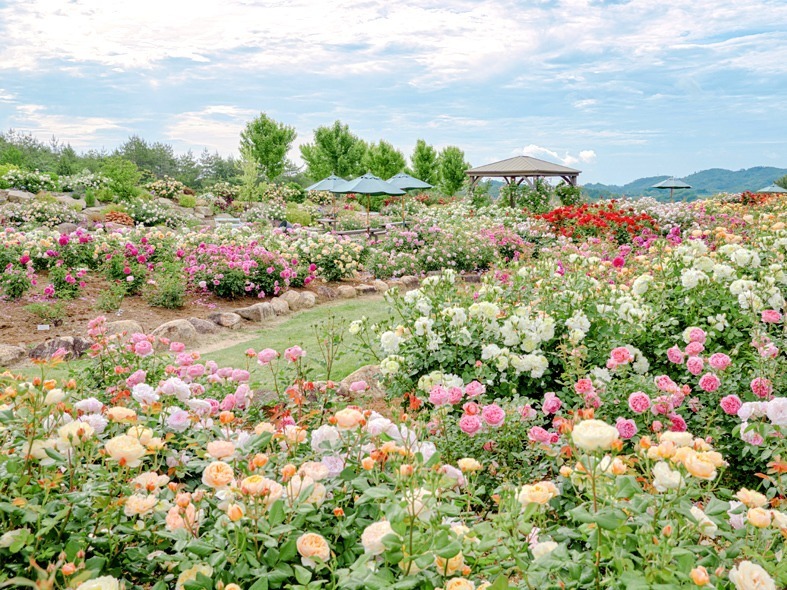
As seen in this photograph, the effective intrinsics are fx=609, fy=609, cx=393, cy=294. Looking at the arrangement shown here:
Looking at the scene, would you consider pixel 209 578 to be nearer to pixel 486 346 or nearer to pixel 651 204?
pixel 486 346

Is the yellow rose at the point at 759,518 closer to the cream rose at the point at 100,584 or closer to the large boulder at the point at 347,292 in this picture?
the cream rose at the point at 100,584

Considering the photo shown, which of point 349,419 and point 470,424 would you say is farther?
point 470,424

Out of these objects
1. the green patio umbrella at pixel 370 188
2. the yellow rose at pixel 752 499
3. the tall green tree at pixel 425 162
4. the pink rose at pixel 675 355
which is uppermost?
the tall green tree at pixel 425 162

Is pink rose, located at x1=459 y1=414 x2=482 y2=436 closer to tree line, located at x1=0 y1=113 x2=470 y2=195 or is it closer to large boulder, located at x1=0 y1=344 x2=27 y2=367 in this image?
large boulder, located at x1=0 y1=344 x2=27 y2=367

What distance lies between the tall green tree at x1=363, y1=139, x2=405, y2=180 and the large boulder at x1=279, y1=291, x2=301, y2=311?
946 inches

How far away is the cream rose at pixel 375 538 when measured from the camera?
1.36 meters

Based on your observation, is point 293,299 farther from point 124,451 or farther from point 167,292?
point 124,451

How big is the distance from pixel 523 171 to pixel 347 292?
42.7ft

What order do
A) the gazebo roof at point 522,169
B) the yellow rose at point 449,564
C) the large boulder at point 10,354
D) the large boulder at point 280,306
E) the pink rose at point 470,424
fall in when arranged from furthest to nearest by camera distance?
the gazebo roof at point 522,169 → the large boulder at point 280,306 → the large boulder at point 10,354 → the pink rose at point 470,424 → the yellow rose at point 449,564

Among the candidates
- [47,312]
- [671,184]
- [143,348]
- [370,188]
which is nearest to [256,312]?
[47,312]

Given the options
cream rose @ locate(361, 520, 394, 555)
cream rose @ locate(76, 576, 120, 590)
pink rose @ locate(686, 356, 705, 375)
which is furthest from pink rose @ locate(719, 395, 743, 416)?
cream rose @ locate(76, 576, 120, 590)

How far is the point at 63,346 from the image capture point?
6277 millimetres

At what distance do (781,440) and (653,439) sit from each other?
66 cm

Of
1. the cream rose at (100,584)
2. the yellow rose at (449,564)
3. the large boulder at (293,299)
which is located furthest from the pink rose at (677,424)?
the large boulder at (293,299)
